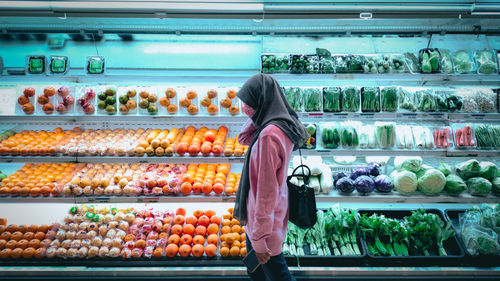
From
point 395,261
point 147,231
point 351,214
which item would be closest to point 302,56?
point 351,214

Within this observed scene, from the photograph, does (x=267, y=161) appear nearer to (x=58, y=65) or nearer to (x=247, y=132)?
(x=247, y=132)

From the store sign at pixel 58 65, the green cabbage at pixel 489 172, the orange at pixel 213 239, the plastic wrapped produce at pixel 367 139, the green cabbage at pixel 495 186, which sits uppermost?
the store sign at pixel 58 65

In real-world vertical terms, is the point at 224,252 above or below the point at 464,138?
below

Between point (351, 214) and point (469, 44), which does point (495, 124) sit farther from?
point (351, 214)

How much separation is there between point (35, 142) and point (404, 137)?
4.03m

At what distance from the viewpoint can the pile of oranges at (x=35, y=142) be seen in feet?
10.6

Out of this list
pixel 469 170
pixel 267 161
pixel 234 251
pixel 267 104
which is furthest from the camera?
pixel 469 170

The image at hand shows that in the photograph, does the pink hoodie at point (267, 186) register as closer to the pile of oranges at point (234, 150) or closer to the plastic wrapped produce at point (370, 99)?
the pile of oranges at point (234, 150)

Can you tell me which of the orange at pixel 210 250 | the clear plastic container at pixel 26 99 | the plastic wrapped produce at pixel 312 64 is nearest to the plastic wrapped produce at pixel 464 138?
the plastic wrapped produce at pixel 312 64

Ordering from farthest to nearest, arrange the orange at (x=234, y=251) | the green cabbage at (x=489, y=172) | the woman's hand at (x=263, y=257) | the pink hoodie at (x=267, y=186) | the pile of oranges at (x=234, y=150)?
1. the green cabbage at (x=489, y=172)
2. the pile of oranges at (x=234, y=150)
3. the orange at (x=234, y=251)
4. the woman's hand at (x=263, y=257)
5. the pink hoodie at (x=267, y=186)

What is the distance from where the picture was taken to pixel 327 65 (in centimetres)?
326

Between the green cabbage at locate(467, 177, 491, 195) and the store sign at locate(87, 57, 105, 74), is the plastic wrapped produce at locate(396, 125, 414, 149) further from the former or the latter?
the store sign at locate(87, 57, 105, 74)

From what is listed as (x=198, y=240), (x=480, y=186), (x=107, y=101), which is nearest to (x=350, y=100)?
(x=480, y=186)

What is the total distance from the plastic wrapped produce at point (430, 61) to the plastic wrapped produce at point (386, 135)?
0.67 meters
